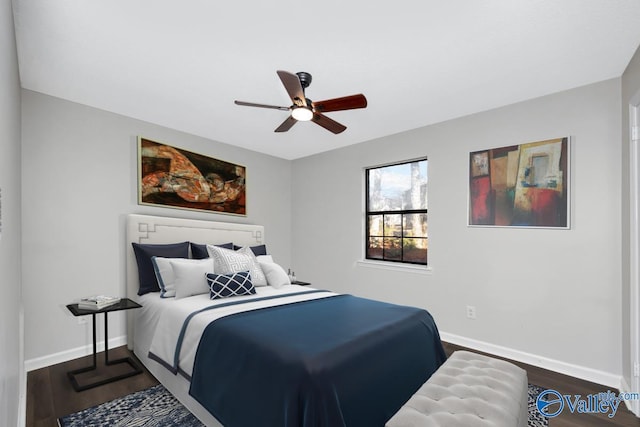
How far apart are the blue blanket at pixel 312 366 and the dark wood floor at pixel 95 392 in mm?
871

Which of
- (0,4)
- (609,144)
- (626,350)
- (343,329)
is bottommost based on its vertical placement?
(626,350)

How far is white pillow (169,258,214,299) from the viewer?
9.36 feet

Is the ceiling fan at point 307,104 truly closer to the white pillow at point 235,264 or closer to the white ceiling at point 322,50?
the white ceiling at point 322,50

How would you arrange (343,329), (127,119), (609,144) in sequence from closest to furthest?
1. (343,329)
2. (609,144)
3. (127,119)

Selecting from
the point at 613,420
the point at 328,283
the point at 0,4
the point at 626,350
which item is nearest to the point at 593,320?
the point at 626,350

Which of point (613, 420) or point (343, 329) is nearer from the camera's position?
point (343, 329)

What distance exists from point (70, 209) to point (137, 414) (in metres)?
1.95

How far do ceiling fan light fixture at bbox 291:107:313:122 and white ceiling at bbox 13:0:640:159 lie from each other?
351mm

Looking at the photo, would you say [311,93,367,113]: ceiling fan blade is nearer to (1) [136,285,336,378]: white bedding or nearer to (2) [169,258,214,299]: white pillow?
(1) [136,285,336,378]: white bedding

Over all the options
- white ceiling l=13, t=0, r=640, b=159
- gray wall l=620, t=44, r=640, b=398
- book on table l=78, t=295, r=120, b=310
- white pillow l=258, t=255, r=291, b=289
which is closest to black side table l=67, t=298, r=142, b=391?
book on table l=78, t=295, r=120, b=310

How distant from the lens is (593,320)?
2.65 m

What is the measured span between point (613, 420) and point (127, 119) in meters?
4.77

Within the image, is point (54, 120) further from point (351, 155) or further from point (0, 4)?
point (351, 155)

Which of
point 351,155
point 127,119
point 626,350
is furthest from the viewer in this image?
point 351,155
